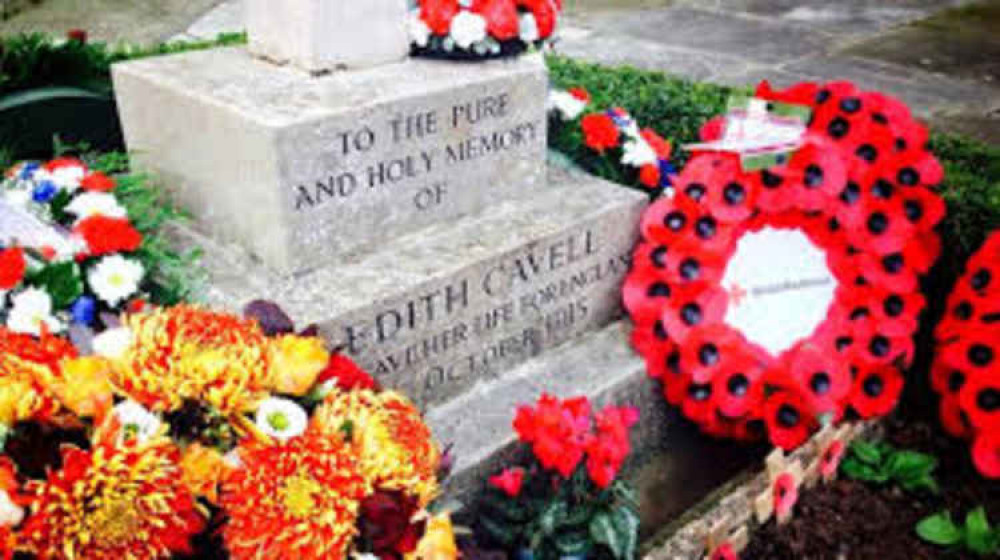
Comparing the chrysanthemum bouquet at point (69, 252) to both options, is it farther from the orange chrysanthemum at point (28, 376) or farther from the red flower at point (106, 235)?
the orange chrysanthemum at point (28, 376)

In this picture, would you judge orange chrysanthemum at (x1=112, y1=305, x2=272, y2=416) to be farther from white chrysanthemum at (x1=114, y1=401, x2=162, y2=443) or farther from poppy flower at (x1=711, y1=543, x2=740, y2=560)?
poppy flower at (x1=711, y1=543, x2=740, y2=560)

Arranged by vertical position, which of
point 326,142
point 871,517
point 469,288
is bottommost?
point 871,517

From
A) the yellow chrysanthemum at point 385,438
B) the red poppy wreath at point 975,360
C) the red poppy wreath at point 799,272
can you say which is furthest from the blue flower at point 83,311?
the red poppy wreath at point 975,360

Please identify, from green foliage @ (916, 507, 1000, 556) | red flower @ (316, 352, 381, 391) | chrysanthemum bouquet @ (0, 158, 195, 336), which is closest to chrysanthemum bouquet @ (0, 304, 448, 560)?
red flower @ (316, 352, 381, 391)

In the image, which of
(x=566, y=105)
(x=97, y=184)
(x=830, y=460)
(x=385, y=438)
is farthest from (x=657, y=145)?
(x=385, y=438)

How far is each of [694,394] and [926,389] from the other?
3.18ft

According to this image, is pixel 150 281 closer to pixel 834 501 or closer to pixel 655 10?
pixel 834 501

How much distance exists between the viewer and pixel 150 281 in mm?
2656

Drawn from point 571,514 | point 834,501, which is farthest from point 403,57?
point 834,501

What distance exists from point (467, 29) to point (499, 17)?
0.37ft

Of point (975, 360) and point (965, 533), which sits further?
point (975, 360)

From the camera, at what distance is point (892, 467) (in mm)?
3166

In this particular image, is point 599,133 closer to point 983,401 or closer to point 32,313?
point 983,401

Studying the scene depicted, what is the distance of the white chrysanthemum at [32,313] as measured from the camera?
7.53 feet
